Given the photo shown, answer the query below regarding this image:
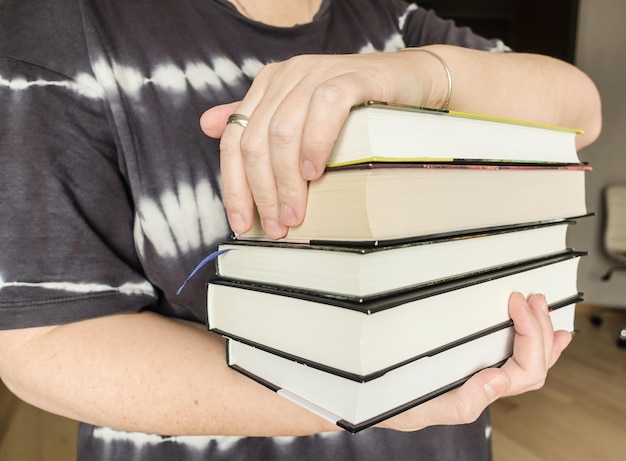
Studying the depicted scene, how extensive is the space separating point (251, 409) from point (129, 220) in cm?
22

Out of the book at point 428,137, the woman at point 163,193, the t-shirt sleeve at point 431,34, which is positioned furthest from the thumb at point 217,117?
the t-shirt sleeve at point 431,34

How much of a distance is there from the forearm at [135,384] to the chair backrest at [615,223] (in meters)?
3.64

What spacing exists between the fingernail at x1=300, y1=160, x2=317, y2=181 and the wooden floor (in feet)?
6.74

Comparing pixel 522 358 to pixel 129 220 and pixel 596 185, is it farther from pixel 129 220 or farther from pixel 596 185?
pixel 596 185

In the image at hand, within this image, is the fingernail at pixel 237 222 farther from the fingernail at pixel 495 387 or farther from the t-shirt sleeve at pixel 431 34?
the t-shirt sleeve at pixel 431 34

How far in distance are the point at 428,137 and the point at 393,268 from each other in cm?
9

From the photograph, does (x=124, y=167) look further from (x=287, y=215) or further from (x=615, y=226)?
(x=615, y=226)

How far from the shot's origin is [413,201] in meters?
0.33

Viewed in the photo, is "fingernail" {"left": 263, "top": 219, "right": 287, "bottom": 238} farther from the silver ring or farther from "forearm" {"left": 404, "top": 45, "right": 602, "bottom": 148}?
"forearm" {"left": 404, "top": 45, "right": 602, "bottom": 148}

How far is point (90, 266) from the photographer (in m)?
0.45

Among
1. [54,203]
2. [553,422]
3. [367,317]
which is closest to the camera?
[367,317]

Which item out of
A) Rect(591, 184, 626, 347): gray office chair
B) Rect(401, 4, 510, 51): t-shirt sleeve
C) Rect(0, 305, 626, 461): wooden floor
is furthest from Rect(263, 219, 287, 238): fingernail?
Rect(591, 184, 626, 347): gray office chair

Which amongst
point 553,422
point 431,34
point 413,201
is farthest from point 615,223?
point 413,201

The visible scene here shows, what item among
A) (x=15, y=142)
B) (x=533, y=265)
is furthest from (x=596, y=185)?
(x=15, y=142)
